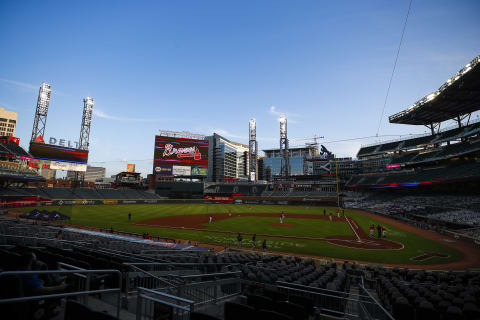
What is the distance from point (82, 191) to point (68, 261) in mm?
75382

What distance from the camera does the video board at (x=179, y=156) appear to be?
76.5m

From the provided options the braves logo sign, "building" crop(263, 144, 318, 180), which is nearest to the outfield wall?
the braves logo sign

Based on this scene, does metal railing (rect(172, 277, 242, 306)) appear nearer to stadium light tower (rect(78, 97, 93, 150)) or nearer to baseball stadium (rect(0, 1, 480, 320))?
baseball stadium (rect(0, 1, 480, 320))

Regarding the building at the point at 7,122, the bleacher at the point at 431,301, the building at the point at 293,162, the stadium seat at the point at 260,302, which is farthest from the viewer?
the building at the point at 293,162

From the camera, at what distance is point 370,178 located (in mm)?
72750

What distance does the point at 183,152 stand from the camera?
79188 mm

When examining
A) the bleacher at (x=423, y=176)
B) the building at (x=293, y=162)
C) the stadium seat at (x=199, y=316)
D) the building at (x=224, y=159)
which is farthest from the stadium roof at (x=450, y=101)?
the building at (x=293, y=162)

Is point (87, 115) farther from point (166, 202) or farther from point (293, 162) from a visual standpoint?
point (293, 162)

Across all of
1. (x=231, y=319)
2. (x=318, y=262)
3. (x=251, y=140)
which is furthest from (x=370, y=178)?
(x=231, y=319)

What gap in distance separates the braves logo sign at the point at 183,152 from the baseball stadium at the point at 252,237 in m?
0.37

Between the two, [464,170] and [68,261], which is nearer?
[68,261]

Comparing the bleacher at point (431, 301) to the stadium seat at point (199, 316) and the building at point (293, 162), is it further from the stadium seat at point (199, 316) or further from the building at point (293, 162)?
the building at point (293, 162)

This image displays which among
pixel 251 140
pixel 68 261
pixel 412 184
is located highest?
pixel 251 140

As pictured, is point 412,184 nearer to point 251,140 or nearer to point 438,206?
point 438,206
